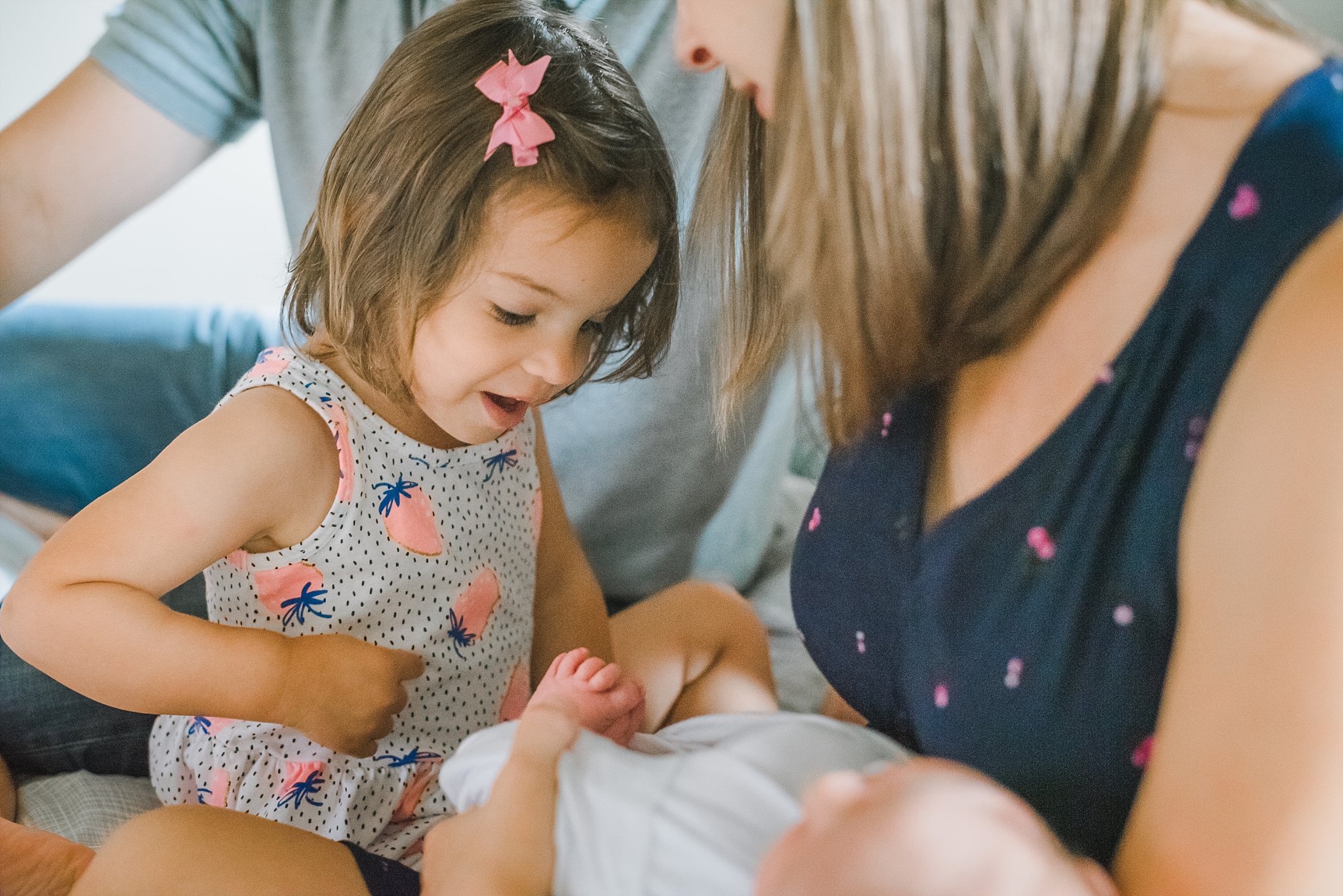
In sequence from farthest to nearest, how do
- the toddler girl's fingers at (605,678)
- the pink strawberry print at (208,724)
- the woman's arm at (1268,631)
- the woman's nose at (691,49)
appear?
the pink strawberry print at (208,724), the toddler girl's fingers at (605,678), the woman's nose at (691,49), the woman's arm at (1268,631)

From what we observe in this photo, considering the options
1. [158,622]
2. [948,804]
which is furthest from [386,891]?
[948,804]

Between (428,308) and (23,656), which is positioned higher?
(428,308)

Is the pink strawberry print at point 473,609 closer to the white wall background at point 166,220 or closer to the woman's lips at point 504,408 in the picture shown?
the woman's lips at point 504,408

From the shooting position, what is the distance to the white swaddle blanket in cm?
56

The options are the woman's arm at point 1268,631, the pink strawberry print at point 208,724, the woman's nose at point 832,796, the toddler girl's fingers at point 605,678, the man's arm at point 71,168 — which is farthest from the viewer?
the man's arm at point 71,168

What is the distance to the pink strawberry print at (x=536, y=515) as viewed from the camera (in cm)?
99

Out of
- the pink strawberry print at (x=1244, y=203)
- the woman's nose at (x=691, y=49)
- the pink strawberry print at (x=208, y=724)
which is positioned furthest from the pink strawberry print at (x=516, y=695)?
the pink strawberry print at (x=1244, y=203)

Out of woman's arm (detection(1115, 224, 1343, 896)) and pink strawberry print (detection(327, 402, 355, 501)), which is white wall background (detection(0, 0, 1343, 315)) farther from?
woman's arm (detection(1115, 224, 1343, 896))

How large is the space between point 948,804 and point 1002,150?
0.33 metres

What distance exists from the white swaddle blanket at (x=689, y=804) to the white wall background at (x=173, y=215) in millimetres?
612

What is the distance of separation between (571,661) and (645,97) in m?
0.59

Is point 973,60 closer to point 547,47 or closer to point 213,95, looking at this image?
point 547,47

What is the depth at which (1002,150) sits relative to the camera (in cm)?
51

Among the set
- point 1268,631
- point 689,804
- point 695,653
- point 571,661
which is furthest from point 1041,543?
point 695,653
